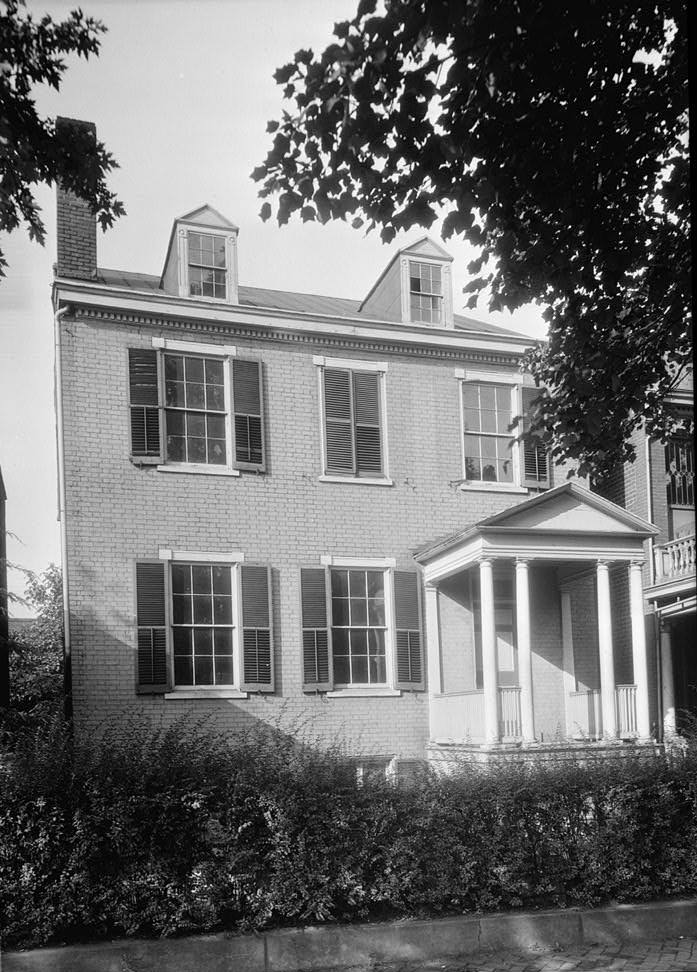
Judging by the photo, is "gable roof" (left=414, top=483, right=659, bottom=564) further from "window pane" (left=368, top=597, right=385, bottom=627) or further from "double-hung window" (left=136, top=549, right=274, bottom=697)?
"double-hung window" (left=136, top=549, right=274, bottom=697)

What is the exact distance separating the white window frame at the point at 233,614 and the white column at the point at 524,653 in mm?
3341

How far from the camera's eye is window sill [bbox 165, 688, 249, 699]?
12.2 m

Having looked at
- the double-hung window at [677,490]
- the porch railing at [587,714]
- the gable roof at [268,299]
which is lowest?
the porch railing at [587,714]

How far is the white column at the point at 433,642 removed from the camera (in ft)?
44.4

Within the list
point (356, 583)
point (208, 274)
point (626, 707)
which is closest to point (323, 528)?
point (356, 583)

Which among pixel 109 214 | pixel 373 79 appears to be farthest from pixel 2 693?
pixel 373 79

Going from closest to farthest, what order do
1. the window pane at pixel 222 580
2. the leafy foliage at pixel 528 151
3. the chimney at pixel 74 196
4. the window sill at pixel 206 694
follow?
the chimney at pixel 74 196
the leafy foliage at pixel 528 151
the window sill at pixel 206 694
the window pane at pixel 222 580

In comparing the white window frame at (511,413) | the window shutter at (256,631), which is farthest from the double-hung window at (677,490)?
the window shutter at (256,631)

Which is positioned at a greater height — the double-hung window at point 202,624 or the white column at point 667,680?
the double-hung window at point 202,624

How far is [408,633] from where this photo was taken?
1357 cm

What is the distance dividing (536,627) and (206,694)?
4740mm

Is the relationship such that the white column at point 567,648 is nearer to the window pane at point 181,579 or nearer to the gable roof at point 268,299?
the gable roof at point 268,299

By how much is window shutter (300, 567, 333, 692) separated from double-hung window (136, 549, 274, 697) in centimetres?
48

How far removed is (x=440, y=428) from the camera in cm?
1430
